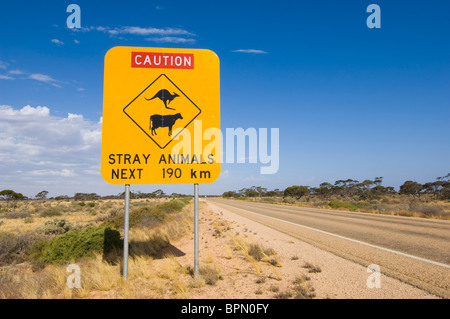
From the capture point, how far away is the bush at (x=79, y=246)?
7.33 meters

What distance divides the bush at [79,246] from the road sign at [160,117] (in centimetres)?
335

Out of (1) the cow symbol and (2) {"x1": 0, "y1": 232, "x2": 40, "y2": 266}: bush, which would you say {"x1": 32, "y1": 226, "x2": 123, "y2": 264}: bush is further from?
(1) the cow symbol

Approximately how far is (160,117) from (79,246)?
4.72 m

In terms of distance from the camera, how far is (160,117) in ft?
18.0

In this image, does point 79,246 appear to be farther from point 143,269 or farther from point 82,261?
point 143,269

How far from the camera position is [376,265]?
566 centimetres

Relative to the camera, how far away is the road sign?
17.5ft

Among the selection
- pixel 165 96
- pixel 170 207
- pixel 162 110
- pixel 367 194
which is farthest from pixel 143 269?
pixel 367 194

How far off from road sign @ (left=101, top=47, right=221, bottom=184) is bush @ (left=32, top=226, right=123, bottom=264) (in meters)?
3.35

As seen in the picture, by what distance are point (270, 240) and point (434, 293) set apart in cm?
538

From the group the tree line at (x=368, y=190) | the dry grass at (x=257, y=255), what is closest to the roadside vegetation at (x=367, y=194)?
the tree line at (x=368, y=190)
